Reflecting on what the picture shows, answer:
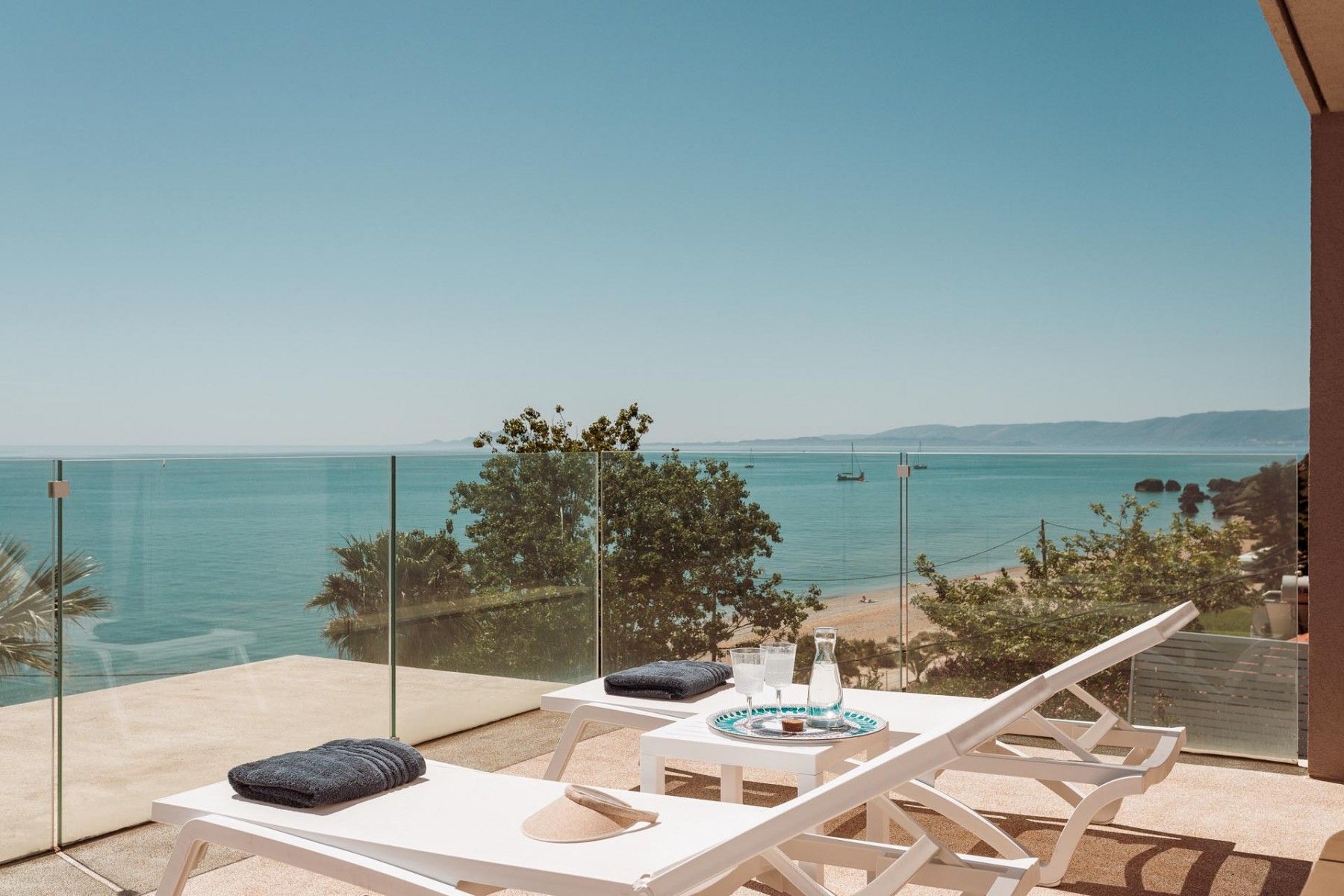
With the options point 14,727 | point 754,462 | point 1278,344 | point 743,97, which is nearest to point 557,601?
point 754,462

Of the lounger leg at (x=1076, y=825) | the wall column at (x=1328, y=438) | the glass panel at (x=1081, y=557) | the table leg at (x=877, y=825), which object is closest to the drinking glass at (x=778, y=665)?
the table leg at (x=877, y=825)

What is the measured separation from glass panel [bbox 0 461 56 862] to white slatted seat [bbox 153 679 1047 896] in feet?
4.01

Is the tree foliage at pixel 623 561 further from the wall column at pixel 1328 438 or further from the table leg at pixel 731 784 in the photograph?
the wall column at pixel 1328 438

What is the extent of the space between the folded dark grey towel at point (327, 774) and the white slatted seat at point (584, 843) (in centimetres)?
3

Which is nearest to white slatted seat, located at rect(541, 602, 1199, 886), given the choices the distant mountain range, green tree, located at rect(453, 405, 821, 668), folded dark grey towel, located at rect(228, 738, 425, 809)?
folded dark grey towel, located at rect(228, 738, 425, 809)

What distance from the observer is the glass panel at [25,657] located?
3381 millimetres

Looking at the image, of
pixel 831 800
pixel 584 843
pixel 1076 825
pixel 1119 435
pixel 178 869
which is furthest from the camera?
pixel 1119 435

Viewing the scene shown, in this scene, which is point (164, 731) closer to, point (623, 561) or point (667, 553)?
point (623, 561)

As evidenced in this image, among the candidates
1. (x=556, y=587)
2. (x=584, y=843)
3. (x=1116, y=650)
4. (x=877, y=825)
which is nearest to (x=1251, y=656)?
(x=1116, y=650)

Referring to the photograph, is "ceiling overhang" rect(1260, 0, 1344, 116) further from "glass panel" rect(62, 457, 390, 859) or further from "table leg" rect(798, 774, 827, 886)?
"glass panel" rect(62, 457, 390, 859)

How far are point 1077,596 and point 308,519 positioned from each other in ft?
11.6

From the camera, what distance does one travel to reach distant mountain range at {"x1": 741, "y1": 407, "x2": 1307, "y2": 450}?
491cm

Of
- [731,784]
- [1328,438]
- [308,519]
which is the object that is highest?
[1328,438]

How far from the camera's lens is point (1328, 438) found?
4.32 meters
